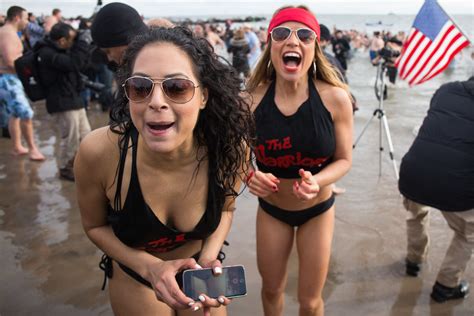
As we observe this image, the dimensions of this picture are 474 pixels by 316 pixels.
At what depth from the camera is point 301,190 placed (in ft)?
8.11

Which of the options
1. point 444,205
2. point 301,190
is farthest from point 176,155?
point 444,205

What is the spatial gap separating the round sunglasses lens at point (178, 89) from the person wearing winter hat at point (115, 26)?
1750 mm

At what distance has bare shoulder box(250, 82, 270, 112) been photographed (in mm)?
2742

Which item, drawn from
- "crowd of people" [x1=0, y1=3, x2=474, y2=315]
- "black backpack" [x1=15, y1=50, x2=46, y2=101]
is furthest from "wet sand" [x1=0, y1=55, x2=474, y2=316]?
"black backpack" [x1=15, y1=50, x2=46, y2=101]

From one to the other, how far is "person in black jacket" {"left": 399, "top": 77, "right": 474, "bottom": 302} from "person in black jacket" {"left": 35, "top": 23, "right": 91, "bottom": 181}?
169 inches

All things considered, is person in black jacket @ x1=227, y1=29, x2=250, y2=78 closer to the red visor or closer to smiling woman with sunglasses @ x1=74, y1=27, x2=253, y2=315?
the red visor

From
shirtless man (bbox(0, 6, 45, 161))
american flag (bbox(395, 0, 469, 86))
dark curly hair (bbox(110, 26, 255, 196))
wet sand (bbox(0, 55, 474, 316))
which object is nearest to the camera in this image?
dark curly hair (bbox(110, 26, 255, 196))

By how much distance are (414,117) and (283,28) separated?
→ 8535 millimetres

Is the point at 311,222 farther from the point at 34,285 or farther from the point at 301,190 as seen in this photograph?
the point at 34,285

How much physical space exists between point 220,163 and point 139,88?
1.92ft

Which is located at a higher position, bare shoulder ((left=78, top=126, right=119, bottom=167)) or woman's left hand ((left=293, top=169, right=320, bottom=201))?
bare shoulder ((left=78, top=126, right=119, bottom=167))

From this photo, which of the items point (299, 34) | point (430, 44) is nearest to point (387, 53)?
point (430, 44)

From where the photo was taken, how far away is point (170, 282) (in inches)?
68.3

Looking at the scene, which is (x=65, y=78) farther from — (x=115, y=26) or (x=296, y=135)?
(x=296, y=135)
